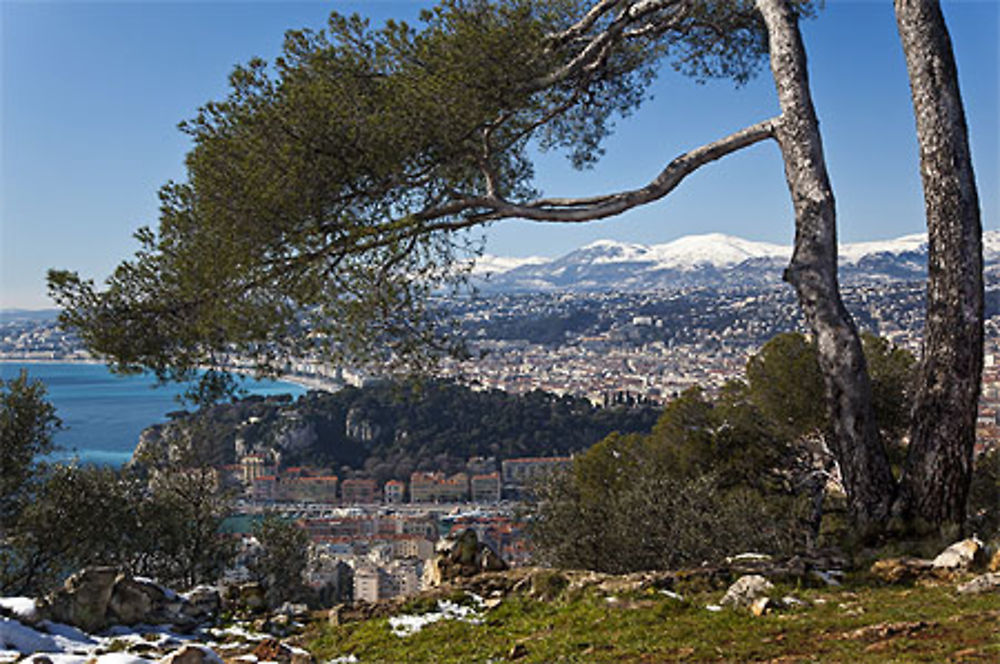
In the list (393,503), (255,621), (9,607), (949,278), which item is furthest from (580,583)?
(393,503)

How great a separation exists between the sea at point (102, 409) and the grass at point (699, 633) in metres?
26.8

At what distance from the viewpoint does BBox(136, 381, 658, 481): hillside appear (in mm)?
43188

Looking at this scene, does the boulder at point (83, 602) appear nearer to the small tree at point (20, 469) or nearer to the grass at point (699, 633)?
the grass at point (699, 633)

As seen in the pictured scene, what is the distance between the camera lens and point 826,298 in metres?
5.20

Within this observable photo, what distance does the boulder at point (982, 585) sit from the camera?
3832 mm

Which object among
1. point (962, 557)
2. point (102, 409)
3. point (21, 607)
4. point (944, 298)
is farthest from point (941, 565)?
point (102, 409)

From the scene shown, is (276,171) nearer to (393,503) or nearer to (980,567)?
(980,567)

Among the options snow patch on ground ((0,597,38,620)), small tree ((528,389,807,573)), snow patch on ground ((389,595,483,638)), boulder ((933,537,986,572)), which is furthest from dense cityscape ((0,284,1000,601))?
boulder ((933,537,986,572))

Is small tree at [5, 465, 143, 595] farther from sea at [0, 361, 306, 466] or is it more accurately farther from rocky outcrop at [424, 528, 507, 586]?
sea at [0, 361, 306, 466]

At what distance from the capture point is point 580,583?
5090 mm

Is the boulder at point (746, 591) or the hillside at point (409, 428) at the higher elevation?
the boulder at point (746, 591)

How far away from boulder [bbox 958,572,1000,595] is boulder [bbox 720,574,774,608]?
3.23ft

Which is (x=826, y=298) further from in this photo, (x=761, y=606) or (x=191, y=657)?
(x=191, y=657)

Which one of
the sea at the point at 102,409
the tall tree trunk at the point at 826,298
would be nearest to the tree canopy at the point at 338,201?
the tall tree trunk at the point at 826,298
